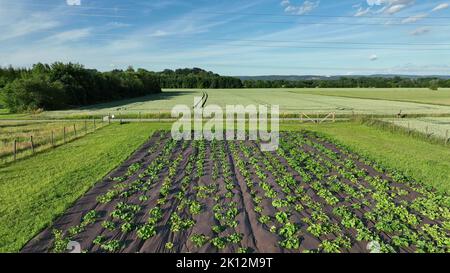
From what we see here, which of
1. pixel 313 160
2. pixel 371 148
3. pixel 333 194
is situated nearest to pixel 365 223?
pixel 333 194

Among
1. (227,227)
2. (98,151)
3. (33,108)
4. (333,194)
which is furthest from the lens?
(33,108)

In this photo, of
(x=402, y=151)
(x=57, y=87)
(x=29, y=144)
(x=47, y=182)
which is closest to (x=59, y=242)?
(x=47, y=182)

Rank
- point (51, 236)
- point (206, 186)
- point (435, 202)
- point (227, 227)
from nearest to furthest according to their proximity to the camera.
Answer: point (51, 236) → point (227, 227) → point (435, 202) → point (206, 186)

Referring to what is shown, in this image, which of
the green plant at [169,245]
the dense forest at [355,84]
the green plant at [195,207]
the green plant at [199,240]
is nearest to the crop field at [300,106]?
the green plant at [195,207]

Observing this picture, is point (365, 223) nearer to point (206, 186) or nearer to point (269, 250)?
point (269, 250)

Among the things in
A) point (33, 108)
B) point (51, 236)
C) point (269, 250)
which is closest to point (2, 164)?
point (51, 236)
